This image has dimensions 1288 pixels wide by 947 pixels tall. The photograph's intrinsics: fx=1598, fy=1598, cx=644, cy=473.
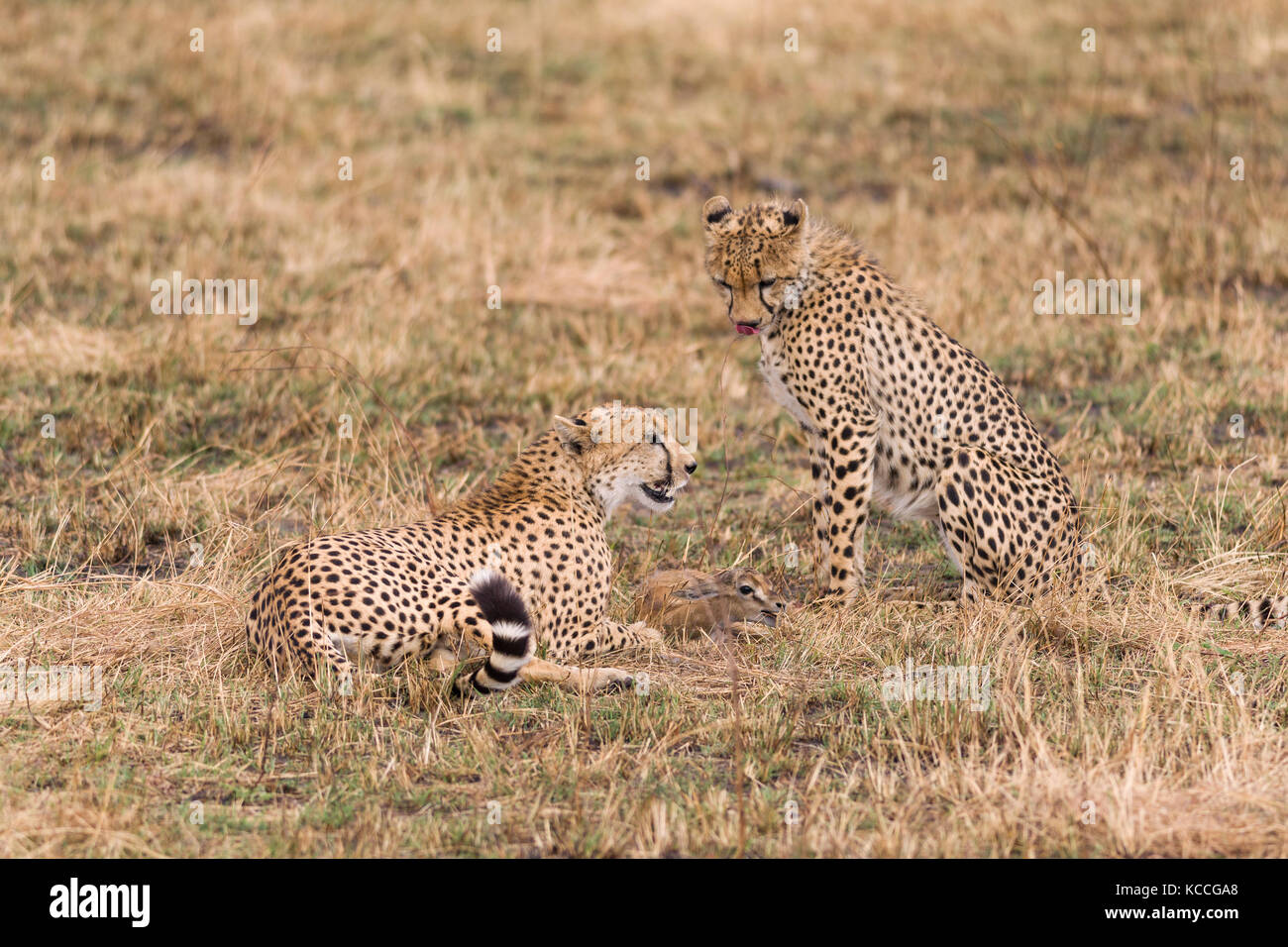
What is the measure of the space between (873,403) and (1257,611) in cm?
146

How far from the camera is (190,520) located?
6195 millimetres

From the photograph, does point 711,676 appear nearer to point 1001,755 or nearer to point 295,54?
point 1001,755

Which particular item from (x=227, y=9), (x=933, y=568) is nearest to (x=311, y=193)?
(x=227, y=9)

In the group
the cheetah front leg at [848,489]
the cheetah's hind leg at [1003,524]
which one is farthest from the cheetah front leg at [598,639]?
the cheetah's hind leg at [1003,524]

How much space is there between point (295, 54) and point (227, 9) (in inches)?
43.7

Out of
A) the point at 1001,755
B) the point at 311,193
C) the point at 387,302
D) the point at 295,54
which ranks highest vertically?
the point at 295,54

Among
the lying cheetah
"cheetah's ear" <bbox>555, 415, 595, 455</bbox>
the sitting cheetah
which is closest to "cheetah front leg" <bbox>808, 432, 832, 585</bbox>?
the lying cheetah

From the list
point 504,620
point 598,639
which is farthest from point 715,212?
point 504,620

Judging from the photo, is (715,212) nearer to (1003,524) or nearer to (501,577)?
(1003,524)

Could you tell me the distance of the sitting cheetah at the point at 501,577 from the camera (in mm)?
4570

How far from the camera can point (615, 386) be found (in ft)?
25.6

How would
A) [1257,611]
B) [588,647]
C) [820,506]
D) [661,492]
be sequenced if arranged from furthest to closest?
[820,506] → [661,492] → [1257,611] → [588,647]

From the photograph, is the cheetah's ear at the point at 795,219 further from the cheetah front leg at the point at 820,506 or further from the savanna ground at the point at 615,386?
the savanna ground at the point at 615,386

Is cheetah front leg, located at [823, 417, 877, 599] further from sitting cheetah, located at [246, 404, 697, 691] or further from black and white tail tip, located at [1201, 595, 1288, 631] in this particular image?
black and white tail tip, located at [1201, 595, 1288, 631]
